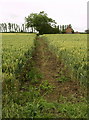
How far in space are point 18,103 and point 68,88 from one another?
2054mm

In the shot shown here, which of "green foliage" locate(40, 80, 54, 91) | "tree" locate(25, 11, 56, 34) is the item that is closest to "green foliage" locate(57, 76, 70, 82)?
"green foliage" locate(40, 80, 54, 91)

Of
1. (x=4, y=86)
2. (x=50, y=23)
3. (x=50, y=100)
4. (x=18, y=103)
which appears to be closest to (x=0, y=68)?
(x=4, y=86)

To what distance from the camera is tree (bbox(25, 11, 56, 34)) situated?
231 feet

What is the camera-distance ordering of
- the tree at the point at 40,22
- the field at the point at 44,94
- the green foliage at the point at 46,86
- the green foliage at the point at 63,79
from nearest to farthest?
the field at the point at 44,94 → the green foliage at the point at 46,86 → the green foliage at the point at 63,79 → the tree at the point at 40,22

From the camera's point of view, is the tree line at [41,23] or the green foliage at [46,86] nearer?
the green foliage at [46,86]

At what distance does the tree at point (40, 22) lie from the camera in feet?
231

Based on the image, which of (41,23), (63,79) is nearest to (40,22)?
(41,23)

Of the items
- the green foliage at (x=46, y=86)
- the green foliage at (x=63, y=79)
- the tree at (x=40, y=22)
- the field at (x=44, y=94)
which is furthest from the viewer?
the tree at (x=40, y=22)

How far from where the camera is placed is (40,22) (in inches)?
2938

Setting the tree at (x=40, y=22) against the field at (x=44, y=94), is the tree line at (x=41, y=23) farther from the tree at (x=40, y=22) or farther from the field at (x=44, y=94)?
the field at (x=44, y=94)

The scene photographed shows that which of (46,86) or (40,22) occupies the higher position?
(40,22)

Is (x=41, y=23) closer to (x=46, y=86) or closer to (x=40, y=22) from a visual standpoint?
(x=40, y=22)

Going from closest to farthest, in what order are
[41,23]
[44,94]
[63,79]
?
[44,94]
[63,79]
[41,23]

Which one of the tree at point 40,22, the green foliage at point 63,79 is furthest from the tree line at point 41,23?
the green foliage at point 63,79
